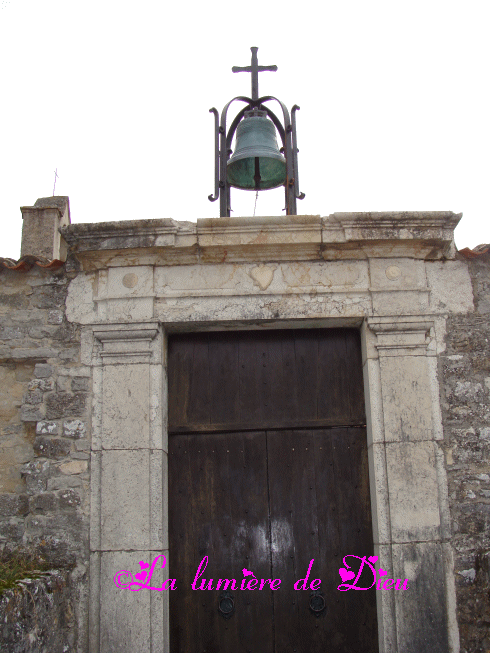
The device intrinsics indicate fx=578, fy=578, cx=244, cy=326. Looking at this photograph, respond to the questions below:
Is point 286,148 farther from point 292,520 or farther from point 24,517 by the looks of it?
point 24,517

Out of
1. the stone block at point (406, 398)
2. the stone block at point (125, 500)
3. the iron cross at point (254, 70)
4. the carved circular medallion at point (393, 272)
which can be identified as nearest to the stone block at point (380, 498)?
the stone block at point (406, 398)

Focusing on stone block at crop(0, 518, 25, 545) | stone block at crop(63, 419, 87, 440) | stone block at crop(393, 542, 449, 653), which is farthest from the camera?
stone block at crop(63, 419, 87, 440)

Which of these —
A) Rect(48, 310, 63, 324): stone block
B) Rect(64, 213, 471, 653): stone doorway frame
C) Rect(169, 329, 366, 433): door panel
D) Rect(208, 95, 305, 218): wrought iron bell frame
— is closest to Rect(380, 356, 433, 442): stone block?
Rect(64, 213, 471, 653): stone doorway frame

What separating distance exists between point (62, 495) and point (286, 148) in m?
2.63

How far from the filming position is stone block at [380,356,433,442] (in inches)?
131

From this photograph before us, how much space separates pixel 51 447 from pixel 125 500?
1.80ft

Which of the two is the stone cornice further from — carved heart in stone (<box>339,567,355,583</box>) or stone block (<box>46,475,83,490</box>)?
carved heart in stone (<box>339,567,355,583</box>)

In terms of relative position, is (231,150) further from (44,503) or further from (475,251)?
(44,503)

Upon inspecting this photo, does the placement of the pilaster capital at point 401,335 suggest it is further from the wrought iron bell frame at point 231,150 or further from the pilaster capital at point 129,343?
the pilaster capital at point 129,343

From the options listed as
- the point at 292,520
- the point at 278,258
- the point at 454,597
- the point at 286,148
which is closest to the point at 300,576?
the point at 292,520

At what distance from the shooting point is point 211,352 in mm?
3719

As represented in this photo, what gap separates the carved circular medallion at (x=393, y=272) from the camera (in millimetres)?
3555

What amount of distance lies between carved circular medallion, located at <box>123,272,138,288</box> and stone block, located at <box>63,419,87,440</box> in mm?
866

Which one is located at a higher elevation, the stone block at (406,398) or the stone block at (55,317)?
the stone block at (55,317)
